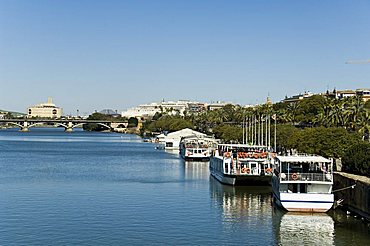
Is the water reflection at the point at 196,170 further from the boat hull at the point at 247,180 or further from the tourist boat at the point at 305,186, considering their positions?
the tourist boat at the point at 305,186

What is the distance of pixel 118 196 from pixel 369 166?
71.6 feet

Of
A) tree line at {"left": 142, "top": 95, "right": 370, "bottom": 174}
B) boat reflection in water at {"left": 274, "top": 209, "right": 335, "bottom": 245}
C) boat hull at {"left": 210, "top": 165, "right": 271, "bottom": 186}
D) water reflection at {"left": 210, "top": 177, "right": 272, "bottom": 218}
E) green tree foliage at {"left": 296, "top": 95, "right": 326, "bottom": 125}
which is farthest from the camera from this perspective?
green tree foliage at {"left": 296, "top": 95, "right": 326, "bottom": 125}

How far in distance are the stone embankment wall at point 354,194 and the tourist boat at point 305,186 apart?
1465 millimetres

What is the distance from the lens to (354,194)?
4691cm

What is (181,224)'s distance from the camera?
1753 inches

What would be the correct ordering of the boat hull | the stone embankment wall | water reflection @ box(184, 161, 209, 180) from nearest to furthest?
the stone embankment wall, the boat hull, water reflection @ box(184, 161, 209, 180)

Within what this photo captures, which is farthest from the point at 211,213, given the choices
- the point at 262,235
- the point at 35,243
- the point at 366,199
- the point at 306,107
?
the point at 306,107

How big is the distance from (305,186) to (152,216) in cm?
1155

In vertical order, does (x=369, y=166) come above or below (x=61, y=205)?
above

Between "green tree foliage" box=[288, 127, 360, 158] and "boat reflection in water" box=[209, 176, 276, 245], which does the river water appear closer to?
"boat reflection in water" box=[209, 176, 276, 245]

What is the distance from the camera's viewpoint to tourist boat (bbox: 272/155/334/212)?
4700 cm

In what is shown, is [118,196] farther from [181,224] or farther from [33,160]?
[33,160]

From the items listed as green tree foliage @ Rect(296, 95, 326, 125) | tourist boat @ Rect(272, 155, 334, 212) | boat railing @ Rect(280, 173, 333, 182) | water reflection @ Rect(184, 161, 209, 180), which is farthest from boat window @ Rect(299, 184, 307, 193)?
green tree foliage @ Rect(296, 95, 326, 125)

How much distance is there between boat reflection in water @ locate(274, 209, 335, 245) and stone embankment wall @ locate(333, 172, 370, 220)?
7.17 ft
